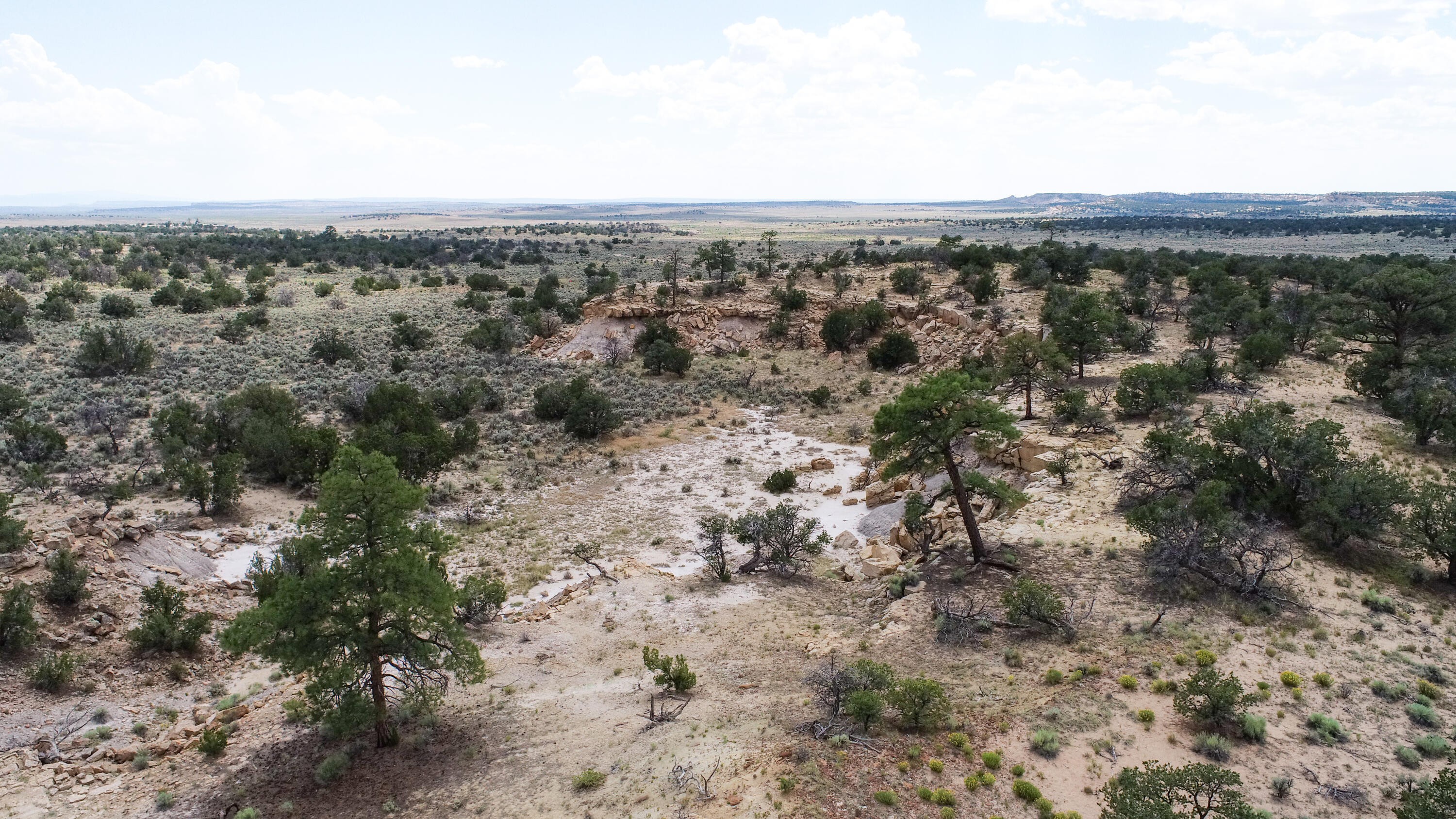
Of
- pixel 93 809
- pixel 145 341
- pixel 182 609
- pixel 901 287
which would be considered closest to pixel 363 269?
pixel 145 341

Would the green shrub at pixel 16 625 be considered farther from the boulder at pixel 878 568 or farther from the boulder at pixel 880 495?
the boulder at pixel 880 495

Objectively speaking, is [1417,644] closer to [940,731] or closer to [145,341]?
[940,731]

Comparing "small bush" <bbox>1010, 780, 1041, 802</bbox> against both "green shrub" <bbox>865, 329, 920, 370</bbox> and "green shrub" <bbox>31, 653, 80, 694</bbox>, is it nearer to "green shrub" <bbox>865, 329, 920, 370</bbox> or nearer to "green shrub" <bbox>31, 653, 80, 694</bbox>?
"green shrub" <bbox>31, 653, 80, 694</bbox>

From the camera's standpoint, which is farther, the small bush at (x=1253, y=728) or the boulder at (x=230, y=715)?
the boulder at (x=230, y=715)

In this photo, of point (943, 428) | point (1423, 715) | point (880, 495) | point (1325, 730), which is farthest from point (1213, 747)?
point (880, 495)

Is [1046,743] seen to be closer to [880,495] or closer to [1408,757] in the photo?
[1408,757]

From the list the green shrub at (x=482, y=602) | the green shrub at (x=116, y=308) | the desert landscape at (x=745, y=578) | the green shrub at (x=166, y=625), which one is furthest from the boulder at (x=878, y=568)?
the green shrub at (x=116, y=308)
